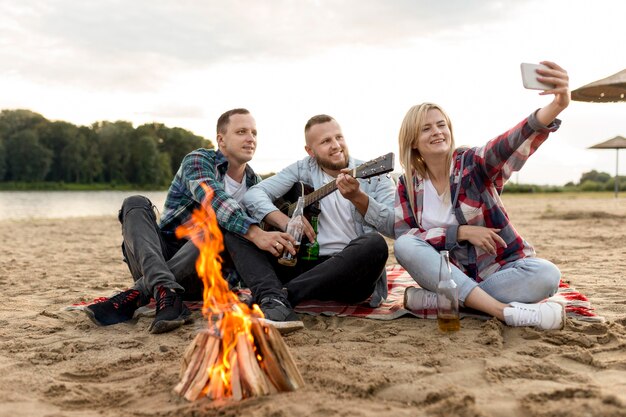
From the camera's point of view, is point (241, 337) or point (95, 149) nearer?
point (241, 337)

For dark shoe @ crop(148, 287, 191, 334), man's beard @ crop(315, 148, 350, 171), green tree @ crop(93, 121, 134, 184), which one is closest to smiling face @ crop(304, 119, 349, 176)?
man's beard @ crop(315, 148, 350, 171)

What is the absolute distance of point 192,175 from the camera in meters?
3.99

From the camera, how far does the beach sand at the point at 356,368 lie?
208 centimetres

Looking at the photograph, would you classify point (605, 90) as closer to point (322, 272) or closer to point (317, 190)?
point (317, 190)

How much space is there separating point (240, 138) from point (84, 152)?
47267mm

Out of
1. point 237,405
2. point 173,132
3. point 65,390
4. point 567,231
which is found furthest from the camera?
point 173,132

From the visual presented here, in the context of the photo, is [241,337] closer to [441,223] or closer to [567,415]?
[567,415]

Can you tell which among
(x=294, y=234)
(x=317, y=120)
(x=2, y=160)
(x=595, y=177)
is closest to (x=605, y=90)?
(x=317, y=120)

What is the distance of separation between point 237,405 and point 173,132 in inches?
1708

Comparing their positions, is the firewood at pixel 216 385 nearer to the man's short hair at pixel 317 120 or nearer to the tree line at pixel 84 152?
the man's short hair at pixel 317 120

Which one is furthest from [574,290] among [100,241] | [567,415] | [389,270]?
[100,241]

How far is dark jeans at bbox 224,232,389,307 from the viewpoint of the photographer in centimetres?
355

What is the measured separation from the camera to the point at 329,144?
13.0ft

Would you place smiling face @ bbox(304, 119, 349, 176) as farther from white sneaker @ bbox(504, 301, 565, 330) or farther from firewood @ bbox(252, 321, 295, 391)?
firewood @ bbox(252, 321, 295, 391)
